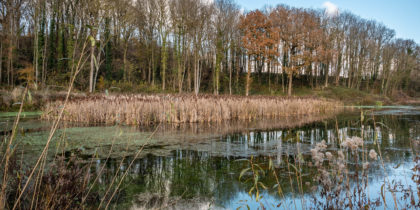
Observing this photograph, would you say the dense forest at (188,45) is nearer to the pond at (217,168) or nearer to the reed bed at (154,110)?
the reed bed at (154,110)

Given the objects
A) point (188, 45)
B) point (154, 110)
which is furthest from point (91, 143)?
point (188, 45)

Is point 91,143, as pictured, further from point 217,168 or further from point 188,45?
point 188,45

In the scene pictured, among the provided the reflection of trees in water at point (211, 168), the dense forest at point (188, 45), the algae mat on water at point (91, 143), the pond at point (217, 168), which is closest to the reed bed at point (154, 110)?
the algae mat on water at point (91, 143)

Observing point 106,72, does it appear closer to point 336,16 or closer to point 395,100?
point 336,16

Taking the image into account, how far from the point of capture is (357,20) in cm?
3119

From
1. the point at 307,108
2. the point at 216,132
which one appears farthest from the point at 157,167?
the point at 307,108

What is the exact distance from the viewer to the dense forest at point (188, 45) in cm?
1800

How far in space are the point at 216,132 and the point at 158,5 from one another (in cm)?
1623

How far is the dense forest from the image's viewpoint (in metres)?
18.0

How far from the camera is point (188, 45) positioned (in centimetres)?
2036

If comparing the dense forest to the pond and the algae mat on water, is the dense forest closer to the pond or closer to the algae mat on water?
the algae mat on water

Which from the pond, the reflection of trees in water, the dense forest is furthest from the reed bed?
the dense forest

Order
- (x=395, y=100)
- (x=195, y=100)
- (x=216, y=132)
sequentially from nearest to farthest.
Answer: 1. (x=216, y=132)
2. (x=195, y=100)
3. (x=395, y=100)

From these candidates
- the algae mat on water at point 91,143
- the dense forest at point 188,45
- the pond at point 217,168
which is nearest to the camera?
the pond at point 217,168
